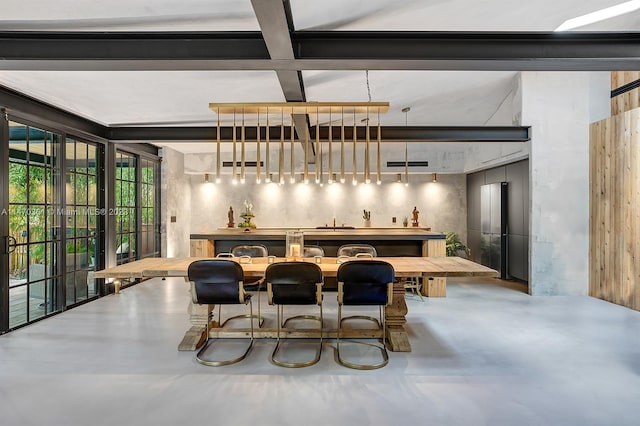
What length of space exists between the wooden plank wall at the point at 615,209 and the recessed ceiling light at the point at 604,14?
2275mm

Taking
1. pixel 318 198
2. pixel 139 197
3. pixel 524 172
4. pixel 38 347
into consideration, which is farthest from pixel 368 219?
pixel 38 347

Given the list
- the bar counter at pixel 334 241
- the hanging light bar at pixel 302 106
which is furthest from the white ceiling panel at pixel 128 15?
the bar counter at pixel 334 241

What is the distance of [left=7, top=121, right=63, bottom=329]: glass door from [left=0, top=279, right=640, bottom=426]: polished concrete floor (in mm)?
419

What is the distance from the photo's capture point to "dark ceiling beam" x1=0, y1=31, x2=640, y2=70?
278cm

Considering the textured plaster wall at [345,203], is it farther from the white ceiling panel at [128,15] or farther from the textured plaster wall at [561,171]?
the white ceiling panel at [128,15]

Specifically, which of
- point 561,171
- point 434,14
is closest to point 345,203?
point 561,171

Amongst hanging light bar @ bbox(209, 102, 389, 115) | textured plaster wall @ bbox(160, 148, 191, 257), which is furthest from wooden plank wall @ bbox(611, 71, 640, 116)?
textured plaster wall @ bbox(160, 148, 191, 257)

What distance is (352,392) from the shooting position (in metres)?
2.56

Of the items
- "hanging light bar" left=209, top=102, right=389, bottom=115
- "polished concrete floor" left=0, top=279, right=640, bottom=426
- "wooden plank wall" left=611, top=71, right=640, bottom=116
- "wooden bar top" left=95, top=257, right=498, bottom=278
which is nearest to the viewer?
"polished concrete floor" left=0, top=279, right=640, bottom=426

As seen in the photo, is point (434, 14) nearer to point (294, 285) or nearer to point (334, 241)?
point (294, 285)

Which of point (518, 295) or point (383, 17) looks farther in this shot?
point (518, 295)

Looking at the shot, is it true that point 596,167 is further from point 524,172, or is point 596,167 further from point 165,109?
point 165,109

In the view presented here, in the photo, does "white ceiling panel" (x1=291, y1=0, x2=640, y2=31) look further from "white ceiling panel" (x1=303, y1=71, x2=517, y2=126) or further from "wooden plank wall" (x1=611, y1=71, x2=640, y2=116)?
"wooden plank wall" (x1=611, y1=71, x2=640, y2=116)

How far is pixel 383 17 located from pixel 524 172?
14.9ft
